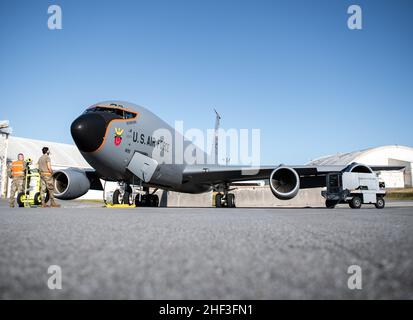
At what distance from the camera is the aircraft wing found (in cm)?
1109

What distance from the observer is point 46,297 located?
872 mm

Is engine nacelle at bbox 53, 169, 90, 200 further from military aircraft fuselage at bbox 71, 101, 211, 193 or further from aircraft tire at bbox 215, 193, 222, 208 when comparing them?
aircraft tire at bbox 215, 193, 222, 208

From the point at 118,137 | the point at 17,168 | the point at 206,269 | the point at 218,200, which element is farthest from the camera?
the point at 218,200

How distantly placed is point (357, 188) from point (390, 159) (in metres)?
41.9

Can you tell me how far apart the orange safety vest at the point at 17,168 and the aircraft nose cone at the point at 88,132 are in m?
2.30

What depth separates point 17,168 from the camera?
377 inches

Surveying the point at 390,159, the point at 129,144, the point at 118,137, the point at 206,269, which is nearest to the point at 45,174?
the point at 118,137

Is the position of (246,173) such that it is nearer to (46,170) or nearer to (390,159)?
(46,170)

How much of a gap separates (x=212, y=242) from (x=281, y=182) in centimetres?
841

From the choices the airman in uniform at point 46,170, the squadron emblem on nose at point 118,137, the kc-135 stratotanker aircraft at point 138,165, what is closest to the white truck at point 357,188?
the kc-135 stratotanker aircraft at point 138,165

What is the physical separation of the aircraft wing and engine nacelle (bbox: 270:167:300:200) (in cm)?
80

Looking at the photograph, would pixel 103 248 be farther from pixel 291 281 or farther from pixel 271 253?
pixel 291 281

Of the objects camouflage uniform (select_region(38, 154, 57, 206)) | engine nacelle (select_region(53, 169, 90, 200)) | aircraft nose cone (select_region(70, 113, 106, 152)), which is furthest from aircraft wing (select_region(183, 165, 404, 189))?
camouflage uniform (select_region(38, 154, 57, 206))
